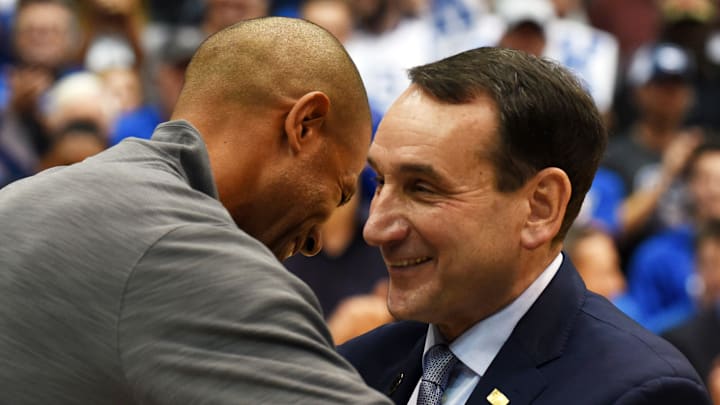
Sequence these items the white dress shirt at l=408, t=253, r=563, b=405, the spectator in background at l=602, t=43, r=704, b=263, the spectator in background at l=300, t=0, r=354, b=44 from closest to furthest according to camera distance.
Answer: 1. the white dress shirt at l=408, t=253, r=563, b=405
2. the spectator in background at l=602, t=43, r=704, b=263
3. the spectator in background at l=300, t=0, r=354, b=44

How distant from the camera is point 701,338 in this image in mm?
5395

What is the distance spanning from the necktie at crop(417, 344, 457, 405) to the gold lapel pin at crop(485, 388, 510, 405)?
12 cm

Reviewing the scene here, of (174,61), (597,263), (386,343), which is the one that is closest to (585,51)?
(597,263)

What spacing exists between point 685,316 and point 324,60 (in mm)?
3898

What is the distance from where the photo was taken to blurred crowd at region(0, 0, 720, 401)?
563 centimetres

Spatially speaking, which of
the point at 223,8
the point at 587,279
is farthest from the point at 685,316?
the point at 223,8

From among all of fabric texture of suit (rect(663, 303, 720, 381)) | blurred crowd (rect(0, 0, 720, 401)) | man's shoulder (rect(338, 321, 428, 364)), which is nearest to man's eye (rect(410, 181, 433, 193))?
man's shoulder (rect(338, 321, 428, 364))

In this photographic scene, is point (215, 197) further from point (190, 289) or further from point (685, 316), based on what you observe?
point (685, 316)

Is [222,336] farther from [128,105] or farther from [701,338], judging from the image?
[128,105]

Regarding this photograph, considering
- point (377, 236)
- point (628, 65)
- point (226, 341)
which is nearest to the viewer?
point (226, 341)

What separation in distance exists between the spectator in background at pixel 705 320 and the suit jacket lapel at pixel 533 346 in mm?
2859

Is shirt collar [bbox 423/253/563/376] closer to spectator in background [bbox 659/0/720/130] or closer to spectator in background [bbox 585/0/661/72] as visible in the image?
spectator in background [bbox 659/0/720/130]

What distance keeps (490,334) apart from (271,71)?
73cm

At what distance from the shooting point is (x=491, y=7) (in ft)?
30.3
